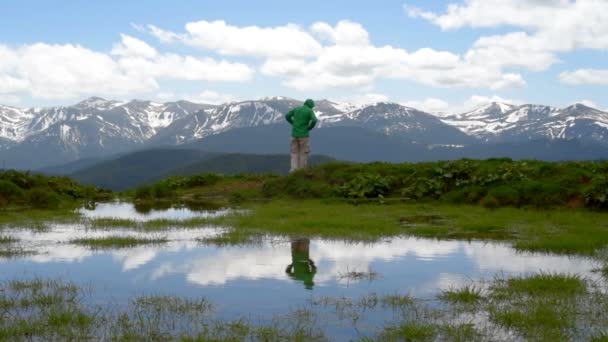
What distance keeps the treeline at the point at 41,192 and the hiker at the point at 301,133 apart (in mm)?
10555

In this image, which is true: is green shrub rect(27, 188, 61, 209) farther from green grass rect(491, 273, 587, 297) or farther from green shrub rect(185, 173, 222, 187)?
green grass rect(491, 273, 587, 297)

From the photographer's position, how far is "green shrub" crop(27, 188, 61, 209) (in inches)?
1052

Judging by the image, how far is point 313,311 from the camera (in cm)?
896

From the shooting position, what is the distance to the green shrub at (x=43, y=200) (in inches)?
1052

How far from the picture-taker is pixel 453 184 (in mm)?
27703

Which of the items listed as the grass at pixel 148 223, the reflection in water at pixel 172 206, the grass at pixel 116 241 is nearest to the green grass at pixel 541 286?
the grass at pixel 116 241

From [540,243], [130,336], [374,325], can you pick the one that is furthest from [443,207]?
[130,336]

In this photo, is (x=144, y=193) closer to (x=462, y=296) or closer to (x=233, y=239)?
(x=233, y=239)

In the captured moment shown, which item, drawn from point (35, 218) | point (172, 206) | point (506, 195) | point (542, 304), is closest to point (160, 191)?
point (172, 206)

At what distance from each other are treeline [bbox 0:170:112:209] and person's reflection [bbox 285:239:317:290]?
15.7m

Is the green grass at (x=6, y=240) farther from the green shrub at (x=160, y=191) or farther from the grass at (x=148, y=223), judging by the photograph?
the green shrub at (x=160, y=191)

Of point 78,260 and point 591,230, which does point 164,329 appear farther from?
point 591,230

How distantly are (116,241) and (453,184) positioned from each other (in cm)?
1651

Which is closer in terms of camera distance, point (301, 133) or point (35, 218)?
point (35, 218)
